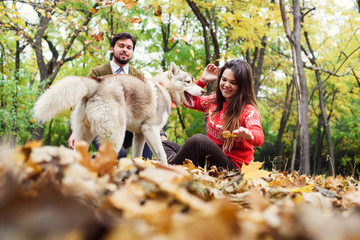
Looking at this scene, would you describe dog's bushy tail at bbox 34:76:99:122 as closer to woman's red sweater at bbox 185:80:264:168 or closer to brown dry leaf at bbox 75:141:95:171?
woman's red sweater at bbox 185:80:264:168

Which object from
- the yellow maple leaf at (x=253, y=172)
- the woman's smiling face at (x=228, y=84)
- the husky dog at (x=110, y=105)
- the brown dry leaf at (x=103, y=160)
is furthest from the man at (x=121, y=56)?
the brown dry leaf at (x=103, y=160)

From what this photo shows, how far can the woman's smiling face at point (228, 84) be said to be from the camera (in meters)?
4.31

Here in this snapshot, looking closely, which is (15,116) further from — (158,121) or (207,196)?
(207,196)

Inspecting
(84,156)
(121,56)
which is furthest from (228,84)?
(84,156)

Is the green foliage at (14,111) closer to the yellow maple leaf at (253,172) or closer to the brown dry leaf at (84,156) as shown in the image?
the yellow maple leaf at (253,172)

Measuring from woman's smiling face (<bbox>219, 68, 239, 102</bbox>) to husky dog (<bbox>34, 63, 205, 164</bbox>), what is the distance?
1.00m

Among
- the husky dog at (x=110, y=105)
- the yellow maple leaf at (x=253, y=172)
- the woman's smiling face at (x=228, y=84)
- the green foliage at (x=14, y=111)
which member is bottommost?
the green foliage at (x=14, y=111)

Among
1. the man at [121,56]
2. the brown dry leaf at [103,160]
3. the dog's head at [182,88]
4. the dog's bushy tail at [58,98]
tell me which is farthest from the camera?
the man at [121,56]

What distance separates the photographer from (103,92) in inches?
150

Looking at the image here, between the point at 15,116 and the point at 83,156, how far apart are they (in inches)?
350

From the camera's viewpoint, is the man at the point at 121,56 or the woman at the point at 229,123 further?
the man at the point at 121,56

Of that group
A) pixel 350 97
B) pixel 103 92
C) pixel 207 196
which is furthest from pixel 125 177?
pixel 350 97

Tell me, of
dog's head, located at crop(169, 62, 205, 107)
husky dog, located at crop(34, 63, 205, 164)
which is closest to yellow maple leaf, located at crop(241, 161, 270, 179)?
husky dog, located at crop(34, 63, 205, 164)

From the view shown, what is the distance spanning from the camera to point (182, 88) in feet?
17.3
